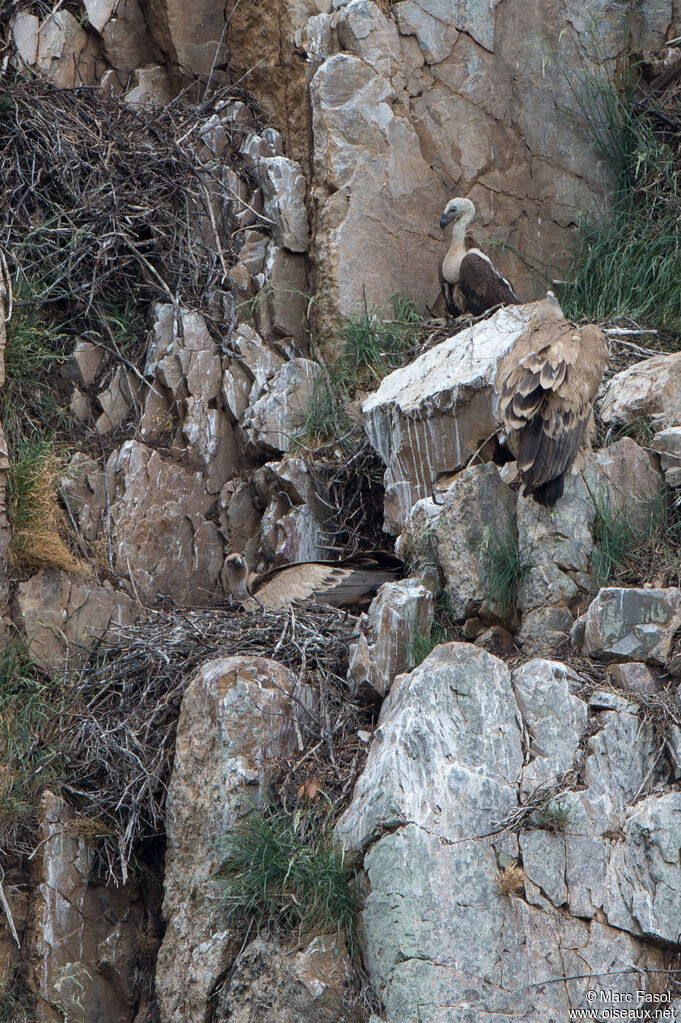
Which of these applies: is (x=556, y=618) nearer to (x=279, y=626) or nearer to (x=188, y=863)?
(x=279, y=626)

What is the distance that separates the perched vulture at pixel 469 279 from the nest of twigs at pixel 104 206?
4.18ft

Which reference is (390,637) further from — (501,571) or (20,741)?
(20,741)

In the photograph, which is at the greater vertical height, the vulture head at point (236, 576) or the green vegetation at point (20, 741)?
the vulture head at point (236, 576)

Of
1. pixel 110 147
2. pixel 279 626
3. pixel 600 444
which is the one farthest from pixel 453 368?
pixel 110 147

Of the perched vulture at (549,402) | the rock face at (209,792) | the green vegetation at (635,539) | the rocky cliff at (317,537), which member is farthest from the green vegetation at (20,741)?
the green vegetation at (635,539)

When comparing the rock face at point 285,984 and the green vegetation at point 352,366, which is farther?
the green vegetation at point 352,366

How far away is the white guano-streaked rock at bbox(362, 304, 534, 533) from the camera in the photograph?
19.3 ft

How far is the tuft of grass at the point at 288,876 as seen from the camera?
4.37m

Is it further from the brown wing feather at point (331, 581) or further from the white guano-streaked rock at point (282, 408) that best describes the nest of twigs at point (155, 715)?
the white guano-streaked rock at point (282, 408)

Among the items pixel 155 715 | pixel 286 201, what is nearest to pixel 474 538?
pixel 155 715

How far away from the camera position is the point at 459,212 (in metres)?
7.14

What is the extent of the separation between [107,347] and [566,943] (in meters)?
4.27

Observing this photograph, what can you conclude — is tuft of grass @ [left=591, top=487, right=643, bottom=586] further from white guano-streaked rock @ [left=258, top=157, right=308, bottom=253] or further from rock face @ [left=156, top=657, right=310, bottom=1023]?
white guano-streaked rock @ [left=258, top=157, right=308, bottom=253]

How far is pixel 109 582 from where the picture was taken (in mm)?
6379
